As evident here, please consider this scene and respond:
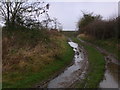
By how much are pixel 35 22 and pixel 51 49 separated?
8890 mm

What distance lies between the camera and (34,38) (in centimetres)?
2989

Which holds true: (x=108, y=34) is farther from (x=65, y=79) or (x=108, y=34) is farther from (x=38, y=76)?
(x=38, y=76)

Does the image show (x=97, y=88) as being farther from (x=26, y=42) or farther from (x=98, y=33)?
(x=98, y=33)

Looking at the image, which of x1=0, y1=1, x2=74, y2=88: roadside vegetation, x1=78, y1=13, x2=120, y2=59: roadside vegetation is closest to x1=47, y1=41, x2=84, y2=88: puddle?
x1=0, y1=1, x2=74, y2=88: roadside vegetation

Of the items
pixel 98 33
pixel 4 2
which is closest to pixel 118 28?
pixel 98 33

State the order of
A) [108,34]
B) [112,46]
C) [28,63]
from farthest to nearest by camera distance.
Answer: [108,34]
[112,46]
[28,63]

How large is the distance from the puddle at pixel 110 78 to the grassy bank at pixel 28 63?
4.31 metres

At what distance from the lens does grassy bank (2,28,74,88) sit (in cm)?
1644

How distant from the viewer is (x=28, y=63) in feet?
66.9

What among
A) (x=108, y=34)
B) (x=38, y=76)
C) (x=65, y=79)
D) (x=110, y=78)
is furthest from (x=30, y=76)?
(x=108, y=34)

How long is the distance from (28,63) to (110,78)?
23.2 feet

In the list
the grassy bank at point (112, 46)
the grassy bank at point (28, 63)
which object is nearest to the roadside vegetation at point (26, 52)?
the grassy bank at point (28, 63)

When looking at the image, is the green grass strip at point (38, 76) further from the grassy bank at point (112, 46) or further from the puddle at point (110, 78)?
the grassy bank at point (112, 46)

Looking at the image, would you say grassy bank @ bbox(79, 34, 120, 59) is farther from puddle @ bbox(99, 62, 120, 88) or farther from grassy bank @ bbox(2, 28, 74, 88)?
grassy bank @ bbox(2, 28, 74, 88)
